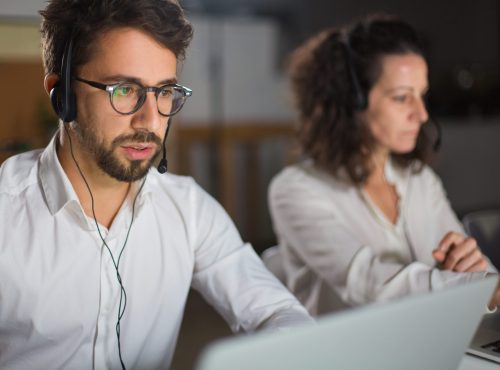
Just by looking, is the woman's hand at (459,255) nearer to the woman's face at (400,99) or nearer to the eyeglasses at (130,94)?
the woman's face at (400,99)

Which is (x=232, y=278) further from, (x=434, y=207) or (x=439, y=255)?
(x=434, y=207)

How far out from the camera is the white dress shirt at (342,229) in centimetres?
154

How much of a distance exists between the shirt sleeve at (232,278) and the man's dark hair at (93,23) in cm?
36

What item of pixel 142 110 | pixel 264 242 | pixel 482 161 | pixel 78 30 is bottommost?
pixel 264 242

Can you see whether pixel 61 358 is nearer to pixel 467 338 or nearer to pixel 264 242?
pixel 467 338

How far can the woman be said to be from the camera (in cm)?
166

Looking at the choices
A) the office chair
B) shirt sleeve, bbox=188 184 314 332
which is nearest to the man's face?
shirt sleeve, bbox=188 184 314 332

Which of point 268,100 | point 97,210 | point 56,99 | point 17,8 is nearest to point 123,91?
point 56,99

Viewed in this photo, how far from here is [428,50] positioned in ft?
5.97

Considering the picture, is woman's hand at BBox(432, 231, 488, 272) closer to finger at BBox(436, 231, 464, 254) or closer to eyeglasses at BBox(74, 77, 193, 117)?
finger at BBox(436, 231, 464, 254)

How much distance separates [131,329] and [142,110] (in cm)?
41

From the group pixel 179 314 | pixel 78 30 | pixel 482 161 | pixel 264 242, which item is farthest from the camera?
pixel 482 161

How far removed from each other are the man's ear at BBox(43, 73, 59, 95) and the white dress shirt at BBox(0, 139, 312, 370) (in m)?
0.11

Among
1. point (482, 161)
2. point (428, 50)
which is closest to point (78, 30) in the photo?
point (428, 50)
